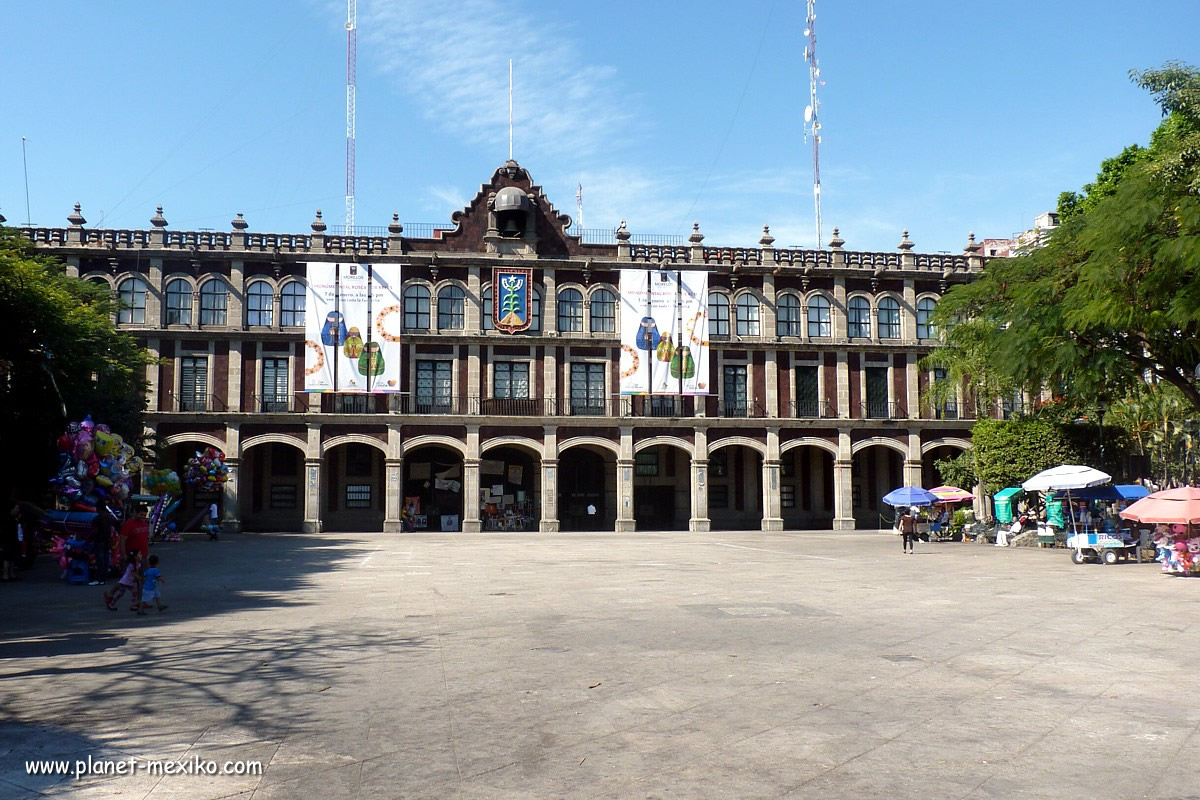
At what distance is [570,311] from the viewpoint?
1727 inches

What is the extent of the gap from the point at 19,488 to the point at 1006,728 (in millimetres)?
23472

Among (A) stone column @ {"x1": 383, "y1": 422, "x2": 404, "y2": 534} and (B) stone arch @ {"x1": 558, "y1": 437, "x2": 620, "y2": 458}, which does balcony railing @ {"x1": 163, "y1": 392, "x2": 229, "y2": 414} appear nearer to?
(A) stone column @ {"x1": 383, "y1": 422, "x2": 404, "y2": 534}

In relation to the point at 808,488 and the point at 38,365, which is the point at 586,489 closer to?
the point at 808,488

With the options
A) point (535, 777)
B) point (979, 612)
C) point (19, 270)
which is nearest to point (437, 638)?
point (535, 777)

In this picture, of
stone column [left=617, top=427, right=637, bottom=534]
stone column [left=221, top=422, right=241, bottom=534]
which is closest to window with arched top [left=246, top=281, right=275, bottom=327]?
stone column [left=221, top=422, right=241, bottom=534]

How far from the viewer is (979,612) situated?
1347 cm

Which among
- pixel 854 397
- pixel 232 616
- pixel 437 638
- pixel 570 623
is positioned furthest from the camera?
pixel 854 397

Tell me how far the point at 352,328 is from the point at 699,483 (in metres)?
17.3

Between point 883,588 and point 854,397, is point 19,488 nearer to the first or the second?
point 883,588

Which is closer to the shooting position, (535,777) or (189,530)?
(535,777)

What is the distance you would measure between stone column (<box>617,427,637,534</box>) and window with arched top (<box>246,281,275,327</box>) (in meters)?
17.0

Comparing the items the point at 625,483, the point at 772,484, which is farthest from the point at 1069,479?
the point at 625,483

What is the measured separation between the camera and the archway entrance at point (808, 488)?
47375mm

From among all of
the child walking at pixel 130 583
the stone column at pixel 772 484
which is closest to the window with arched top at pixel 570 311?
the stone column at pixel 772 484
